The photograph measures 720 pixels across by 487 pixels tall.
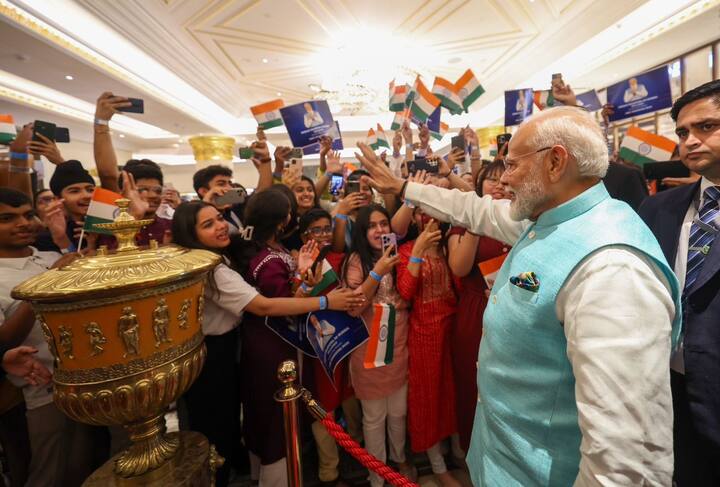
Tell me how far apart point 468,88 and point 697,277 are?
2.49 metres

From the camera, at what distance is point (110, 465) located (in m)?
1.04

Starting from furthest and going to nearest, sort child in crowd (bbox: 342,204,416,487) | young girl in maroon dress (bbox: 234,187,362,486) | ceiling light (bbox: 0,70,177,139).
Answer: ceiling light (bbox: 0,70,177,139), child in crowd (bbox: 342,204,416,487), young girl in maroon dress (bbox: 234,187,362,486)

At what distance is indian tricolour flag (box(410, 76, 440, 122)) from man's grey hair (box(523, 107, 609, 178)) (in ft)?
7.50

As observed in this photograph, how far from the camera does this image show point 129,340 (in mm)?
882

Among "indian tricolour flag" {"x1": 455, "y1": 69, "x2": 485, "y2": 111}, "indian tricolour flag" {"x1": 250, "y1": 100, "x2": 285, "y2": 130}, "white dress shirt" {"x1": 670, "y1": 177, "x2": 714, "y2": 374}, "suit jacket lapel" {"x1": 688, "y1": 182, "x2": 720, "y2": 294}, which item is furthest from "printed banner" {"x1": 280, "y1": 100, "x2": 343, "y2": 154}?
"suit jacket lapel" {"x1": 688, "y1": 182, "x2": 720, "y2": 294}

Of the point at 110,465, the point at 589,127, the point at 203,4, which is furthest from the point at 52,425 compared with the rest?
the point at 203,4

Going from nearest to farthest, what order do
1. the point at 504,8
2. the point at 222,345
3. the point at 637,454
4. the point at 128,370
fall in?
1. the point at 637,454
2. the point at 128,370
3. the point at 222,345
4. the point at 504,8

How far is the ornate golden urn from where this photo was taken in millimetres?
837

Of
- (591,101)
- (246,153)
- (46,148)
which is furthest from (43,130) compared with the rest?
(591,101)

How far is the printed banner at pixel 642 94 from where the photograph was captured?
236cm

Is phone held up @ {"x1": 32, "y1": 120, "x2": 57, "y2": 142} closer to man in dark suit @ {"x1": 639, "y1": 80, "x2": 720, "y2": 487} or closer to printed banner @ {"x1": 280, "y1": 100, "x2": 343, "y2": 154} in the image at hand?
printed banner @ {"x1": 280, "y1": 100, "x2": 343, "y2": 154}

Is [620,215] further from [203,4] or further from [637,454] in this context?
[203,4]

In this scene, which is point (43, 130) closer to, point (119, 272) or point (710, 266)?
point (119, 272)

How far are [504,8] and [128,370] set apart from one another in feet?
18.1
